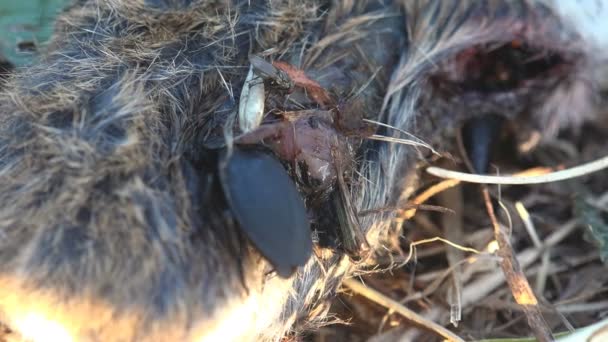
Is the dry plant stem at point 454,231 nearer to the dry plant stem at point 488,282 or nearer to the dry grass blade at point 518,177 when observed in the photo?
the dry plant stem at point 488,282

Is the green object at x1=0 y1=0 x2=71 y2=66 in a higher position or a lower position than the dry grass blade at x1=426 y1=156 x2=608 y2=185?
lower

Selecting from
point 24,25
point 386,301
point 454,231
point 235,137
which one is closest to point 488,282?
point 454,231

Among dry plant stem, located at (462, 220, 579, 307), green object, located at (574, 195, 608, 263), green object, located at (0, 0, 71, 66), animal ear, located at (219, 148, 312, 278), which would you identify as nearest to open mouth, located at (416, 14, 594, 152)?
green object, located at (574, 195, 608, 263)

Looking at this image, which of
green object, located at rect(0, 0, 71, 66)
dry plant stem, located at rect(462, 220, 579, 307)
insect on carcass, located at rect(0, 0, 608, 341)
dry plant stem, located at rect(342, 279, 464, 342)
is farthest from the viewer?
green object, located at rect(0, 0, 71, 66)

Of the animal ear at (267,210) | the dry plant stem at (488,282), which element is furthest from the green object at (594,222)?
the animal ear at (267,210)

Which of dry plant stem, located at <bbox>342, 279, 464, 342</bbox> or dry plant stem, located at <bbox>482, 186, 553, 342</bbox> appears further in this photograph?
dry plant stem, located at <bbox>342, 279, 464, 342</bbox>

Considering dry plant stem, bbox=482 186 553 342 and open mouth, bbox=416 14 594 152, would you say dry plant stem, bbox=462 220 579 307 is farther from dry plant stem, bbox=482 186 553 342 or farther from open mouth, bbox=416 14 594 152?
open mouth, bbox=416 14 594 152

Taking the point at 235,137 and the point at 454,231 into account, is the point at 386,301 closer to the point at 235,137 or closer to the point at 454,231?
the point at 454,231

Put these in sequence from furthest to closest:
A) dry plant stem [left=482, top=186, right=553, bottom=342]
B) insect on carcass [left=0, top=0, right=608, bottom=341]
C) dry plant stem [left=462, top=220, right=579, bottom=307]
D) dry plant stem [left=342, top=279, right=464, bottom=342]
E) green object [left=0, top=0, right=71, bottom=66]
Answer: green object [left=0, top=0, right=71, bottom=66] → dry plant stem [left=462, top=220, right=579, bottom=307] → dry plant stem [left=342, top=279, right=464, bottom=342] → dry plant stem [left=482, top=186, right=553, bottom=342] → insect on carcass [left=0, top=0, right=608, bottom=341]
